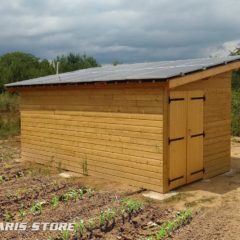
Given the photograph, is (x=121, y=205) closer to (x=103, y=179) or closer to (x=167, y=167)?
(x=167, y=167)

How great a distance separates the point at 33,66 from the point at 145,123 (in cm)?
3884

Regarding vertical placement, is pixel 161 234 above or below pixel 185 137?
below

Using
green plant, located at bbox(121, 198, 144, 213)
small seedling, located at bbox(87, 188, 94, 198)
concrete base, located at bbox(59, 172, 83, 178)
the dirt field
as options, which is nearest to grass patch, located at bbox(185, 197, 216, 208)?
the dirt field

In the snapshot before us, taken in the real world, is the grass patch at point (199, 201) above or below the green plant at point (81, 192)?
below

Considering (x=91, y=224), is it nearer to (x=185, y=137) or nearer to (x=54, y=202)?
(x=54, y=202)

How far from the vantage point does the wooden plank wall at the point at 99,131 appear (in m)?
9.15

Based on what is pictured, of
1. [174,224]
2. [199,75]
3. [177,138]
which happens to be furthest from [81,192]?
[199,75]

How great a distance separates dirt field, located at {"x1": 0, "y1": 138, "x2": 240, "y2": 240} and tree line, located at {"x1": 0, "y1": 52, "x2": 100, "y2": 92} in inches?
1052

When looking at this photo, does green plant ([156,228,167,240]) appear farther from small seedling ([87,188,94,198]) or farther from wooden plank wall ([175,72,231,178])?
wooden plank wall ([175,72,231,178])

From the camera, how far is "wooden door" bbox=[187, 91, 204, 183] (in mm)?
9750

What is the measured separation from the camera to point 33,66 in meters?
45.9

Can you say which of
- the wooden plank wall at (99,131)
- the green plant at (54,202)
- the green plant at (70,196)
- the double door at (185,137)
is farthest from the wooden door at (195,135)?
the green plant at (54,202)

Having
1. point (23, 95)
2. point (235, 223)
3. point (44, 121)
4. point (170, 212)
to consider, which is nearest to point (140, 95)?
point (170, 212)

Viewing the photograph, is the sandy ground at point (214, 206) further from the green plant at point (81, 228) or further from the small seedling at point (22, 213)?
the small seedling at point (22, 213)
